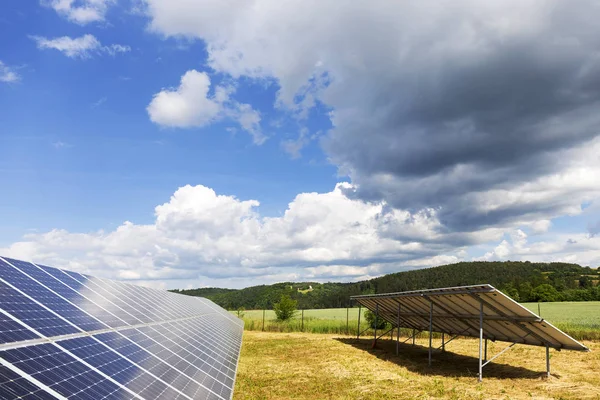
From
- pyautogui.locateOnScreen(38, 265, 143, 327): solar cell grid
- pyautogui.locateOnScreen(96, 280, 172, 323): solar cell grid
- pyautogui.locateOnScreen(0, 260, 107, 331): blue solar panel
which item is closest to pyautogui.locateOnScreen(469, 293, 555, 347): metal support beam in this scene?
pyautogui.locateOnScreen(96, 280, 172, 323): solar cell grid

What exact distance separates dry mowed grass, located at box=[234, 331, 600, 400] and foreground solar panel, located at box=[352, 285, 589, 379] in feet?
5.09

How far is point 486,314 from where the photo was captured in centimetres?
2275

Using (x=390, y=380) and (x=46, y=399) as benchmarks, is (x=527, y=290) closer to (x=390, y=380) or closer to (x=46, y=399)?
(x=390, y=380)

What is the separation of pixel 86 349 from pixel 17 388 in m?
3.65

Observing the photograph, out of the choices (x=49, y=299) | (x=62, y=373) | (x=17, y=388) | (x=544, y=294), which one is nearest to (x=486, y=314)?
(x=49, y=299)

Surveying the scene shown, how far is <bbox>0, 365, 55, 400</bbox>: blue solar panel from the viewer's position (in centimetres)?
570

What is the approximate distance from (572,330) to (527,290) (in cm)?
7613

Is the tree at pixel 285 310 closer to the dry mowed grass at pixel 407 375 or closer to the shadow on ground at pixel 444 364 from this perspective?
the shadow on ground at pixel 444 364

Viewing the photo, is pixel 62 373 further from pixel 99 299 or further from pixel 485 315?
pixel 485 315

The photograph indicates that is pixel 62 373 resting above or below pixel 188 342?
above

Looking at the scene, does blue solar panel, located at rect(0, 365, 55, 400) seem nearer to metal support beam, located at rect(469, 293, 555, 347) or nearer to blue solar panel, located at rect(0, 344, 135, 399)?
blue solar panel, located at rect(0, 344, 135, 399)

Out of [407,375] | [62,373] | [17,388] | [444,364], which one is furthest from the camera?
[444,364]

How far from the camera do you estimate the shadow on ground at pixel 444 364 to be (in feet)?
72.7

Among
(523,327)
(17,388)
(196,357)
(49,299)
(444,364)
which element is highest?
(49,299)
